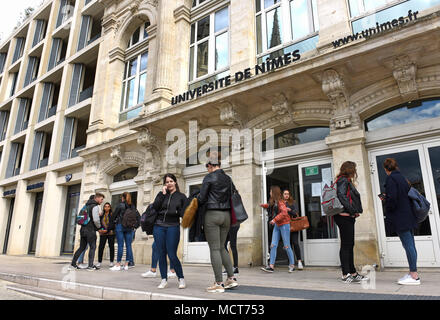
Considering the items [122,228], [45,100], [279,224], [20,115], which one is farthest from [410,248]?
[20,115]

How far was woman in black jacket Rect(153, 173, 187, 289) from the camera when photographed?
14.4 feet

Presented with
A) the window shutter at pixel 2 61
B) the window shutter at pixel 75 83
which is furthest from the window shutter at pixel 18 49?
the window shutter at pixel 75 83

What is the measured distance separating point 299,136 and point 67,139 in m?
12.8

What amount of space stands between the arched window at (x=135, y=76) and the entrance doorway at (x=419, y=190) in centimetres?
905

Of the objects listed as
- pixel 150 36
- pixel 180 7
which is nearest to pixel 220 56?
pixel 180 7

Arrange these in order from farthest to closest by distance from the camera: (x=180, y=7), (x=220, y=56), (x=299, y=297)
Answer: (x=180, y=7)
(x=220, y=56)
(x=299, y=297)

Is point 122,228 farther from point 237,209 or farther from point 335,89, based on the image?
point 335,89

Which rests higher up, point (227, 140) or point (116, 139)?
point (116, 139)

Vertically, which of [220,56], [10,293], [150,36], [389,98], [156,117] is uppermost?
[150,36]

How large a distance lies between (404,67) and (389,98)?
0.72 meters

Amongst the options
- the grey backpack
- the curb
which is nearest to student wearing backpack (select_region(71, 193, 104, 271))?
the curb

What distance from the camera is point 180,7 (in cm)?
1171

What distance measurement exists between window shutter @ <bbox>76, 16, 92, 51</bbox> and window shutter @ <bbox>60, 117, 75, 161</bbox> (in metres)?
4.12
